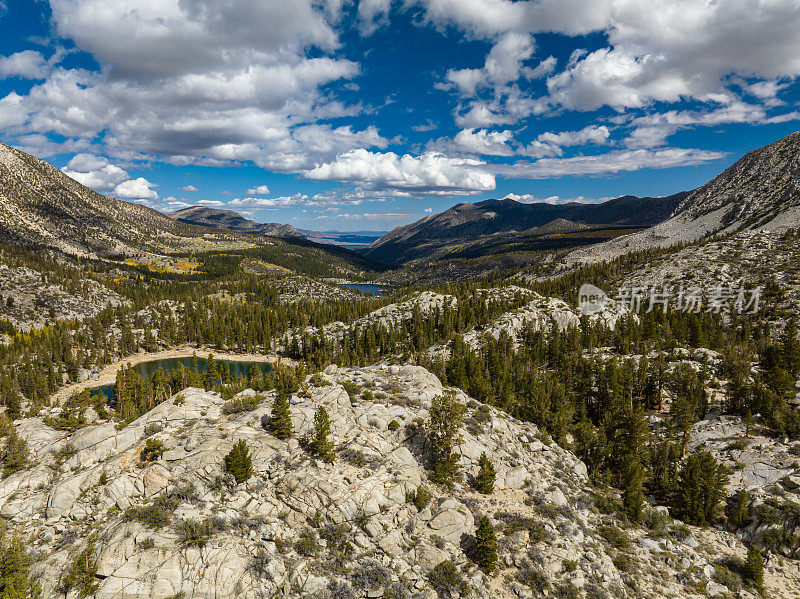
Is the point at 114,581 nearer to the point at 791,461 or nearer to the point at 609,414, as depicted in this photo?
the point at 609,414

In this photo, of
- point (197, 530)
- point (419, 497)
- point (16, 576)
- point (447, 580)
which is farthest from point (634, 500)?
point (16, 576)

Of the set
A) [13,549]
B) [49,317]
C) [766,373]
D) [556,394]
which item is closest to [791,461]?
[766,373]

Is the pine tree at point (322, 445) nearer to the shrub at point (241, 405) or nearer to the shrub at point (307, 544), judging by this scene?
the shrub at point (307, 544)

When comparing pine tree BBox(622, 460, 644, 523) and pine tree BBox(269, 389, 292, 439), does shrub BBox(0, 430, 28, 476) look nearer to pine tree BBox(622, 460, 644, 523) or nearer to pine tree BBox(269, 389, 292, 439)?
pine tree BBox(269, 389, 292, 439)

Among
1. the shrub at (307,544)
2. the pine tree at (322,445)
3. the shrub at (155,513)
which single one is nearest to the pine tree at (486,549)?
the shrub at (307,544)

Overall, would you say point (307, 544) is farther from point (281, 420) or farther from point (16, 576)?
point (16, 576)
